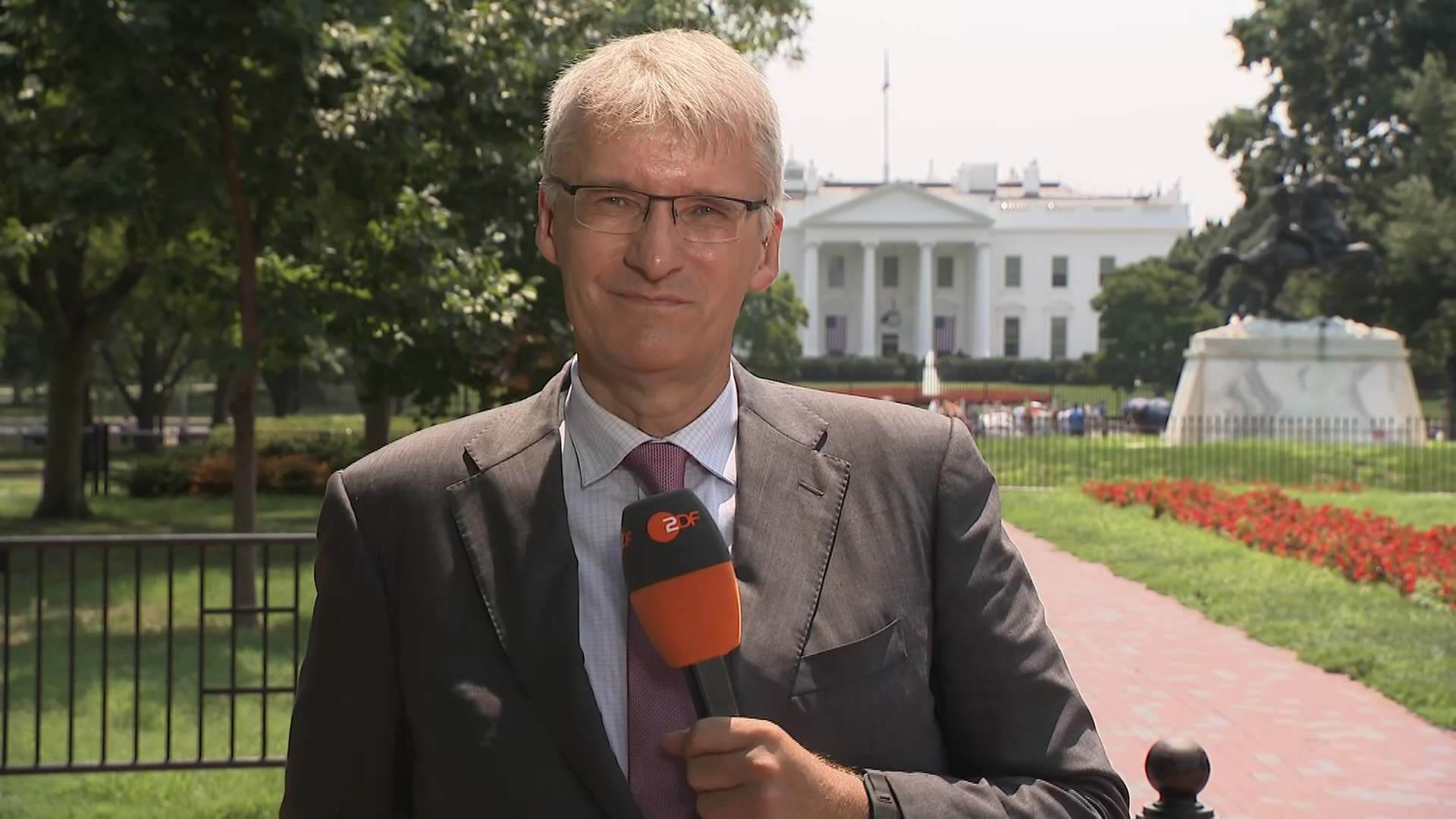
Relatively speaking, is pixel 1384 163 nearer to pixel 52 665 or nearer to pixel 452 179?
pixel 452 179

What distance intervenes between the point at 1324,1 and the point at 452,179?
3946 cm

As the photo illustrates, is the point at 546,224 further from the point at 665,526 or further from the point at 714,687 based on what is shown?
the point at 714,687

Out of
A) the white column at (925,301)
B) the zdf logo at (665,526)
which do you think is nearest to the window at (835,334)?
the white column at (925,301)

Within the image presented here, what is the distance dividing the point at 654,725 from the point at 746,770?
192 millimetres

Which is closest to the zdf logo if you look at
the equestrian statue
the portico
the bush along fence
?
the bush along fence

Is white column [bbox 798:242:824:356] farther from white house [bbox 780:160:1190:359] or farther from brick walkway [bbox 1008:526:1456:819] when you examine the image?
brick walkway [bbox 1008:526:1456:819]

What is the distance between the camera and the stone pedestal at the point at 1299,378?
30219 millimetres

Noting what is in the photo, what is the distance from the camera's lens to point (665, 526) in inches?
60.2

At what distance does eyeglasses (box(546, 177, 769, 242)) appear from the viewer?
1690 mm

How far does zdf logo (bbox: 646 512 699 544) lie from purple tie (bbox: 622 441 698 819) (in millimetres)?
134

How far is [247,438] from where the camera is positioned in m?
10.9

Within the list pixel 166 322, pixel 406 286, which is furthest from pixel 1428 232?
pixel 406 286

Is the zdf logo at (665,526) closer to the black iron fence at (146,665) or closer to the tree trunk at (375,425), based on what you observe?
the black iron fence at (146,665)

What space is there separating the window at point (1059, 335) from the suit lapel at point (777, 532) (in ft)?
358
